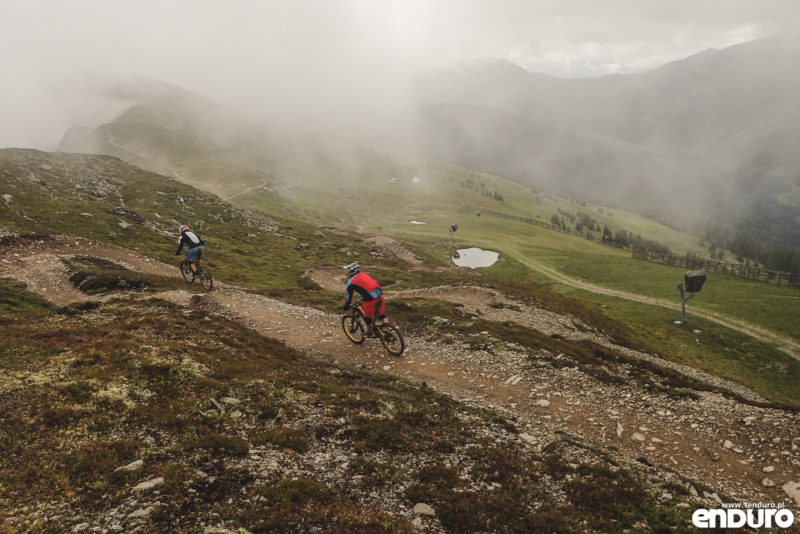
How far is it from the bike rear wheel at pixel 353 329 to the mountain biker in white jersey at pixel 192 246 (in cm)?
1617

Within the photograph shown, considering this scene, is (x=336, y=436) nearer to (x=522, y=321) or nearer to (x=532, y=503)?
(x=532, y=503)

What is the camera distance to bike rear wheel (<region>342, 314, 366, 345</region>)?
24.1 meters

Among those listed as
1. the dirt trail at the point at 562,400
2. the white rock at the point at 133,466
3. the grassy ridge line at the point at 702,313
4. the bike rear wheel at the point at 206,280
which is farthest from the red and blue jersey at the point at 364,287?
the grassy ridge line at the point at 702,313

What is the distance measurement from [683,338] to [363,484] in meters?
56.7

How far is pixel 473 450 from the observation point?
1276cm

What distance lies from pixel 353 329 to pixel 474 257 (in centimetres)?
8063

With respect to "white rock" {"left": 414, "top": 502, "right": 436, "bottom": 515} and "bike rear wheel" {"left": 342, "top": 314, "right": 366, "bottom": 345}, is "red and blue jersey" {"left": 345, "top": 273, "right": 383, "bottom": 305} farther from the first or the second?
"white rock" {"left": 414, "top": 502, "right": 436, "bottom": 515}

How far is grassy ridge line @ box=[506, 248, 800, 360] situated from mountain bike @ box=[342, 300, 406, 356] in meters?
53.2

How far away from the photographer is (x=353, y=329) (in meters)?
24.3

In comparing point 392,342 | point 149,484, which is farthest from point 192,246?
point 149,484

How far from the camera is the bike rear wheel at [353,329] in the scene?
24109mm

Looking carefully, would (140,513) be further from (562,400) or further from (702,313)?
(702,313)

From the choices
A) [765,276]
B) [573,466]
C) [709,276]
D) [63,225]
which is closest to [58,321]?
[573,466]

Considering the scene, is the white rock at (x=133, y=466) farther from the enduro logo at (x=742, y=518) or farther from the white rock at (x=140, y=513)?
the enduro logo at (x=742, y=518)
